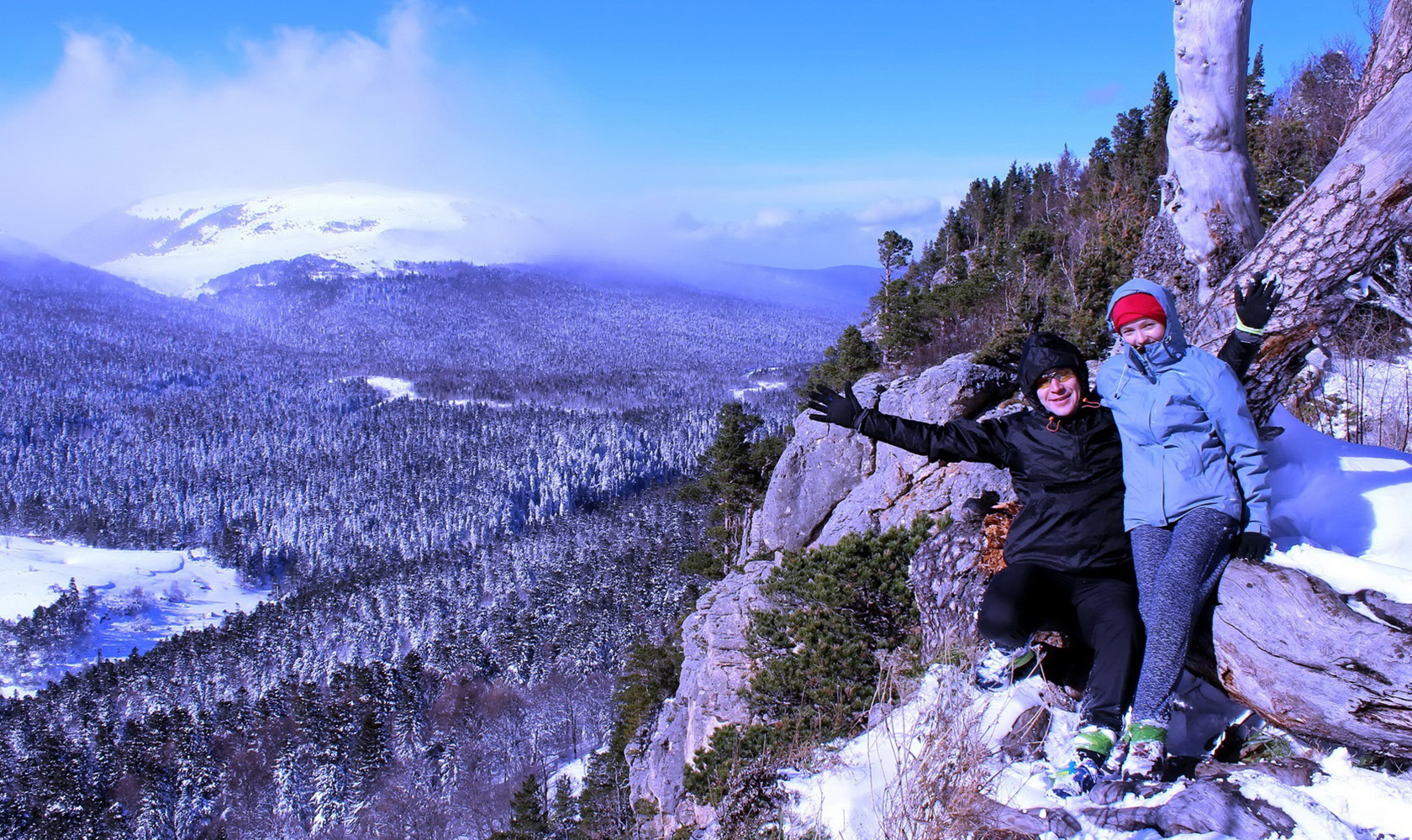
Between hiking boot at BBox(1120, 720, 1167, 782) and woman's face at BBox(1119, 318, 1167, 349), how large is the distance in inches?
69.9

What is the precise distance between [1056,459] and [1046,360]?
1.74 feet

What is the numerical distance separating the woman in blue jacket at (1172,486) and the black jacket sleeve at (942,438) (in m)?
0.63

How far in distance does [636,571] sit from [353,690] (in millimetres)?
19963

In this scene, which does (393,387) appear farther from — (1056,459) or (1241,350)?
(1241,350)

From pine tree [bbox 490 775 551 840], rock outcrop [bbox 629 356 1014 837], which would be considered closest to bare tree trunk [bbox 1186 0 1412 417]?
rock outcrop [bbox 629 356 1014 837]

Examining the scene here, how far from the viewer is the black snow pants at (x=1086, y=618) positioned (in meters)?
3.33

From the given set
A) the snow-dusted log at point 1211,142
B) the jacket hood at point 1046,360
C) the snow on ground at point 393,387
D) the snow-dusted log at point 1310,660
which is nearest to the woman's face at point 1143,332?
the jacket hood at point 1046,360

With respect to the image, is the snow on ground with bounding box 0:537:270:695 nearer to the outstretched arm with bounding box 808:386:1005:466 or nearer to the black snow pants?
the outstretched arm with bounding box 808:386:1005:466

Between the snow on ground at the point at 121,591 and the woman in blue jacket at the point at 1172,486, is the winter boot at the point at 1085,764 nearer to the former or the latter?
the woman in blue jacket at the point at 1172,486

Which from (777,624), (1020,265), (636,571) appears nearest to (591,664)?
(636,571)

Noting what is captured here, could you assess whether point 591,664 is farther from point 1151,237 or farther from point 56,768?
point 1151,237

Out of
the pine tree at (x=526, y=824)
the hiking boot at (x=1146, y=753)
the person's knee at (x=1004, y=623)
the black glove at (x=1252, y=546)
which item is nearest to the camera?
the hiking boot at (x=1146, y=753)

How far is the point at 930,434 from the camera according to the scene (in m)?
4.07

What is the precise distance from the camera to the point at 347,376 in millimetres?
197875
